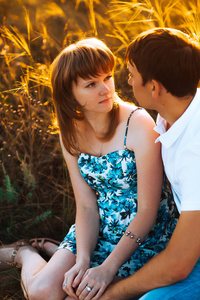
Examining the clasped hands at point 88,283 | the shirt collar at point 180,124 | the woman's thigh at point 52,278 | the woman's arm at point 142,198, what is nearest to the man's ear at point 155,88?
the shirt collar at point 180,124

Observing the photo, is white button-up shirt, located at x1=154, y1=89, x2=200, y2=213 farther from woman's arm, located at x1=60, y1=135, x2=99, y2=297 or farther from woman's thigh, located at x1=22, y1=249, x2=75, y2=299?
woman's thigh, located at x1=22, y1=249, x2=75, y2=299

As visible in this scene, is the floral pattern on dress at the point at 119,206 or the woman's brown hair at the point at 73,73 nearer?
the woman's brown hair at the point at 73,73

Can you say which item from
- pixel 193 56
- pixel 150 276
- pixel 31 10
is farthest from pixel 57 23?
pixel 150 276

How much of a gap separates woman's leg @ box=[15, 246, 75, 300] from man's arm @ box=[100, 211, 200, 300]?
1.55 feet

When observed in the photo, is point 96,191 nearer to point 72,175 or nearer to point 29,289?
point 72,175

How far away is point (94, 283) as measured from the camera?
189 centimetres

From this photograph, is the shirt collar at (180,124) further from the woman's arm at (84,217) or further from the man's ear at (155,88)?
the woman's arm at (84,217)

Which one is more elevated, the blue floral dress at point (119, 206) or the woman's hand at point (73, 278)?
the blue floral dress at point (119, 206)

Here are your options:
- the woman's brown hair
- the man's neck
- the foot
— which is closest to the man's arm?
the man's neck

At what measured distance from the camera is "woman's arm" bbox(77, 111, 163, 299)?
1936 mm

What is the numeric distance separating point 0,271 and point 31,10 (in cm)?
254

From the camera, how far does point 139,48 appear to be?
1642 mm

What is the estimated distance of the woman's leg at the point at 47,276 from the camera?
2068 millimetres

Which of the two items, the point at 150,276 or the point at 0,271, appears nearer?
the point at 150,276
